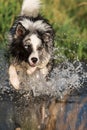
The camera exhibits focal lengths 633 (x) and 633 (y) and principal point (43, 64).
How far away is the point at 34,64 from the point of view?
28.1 ft

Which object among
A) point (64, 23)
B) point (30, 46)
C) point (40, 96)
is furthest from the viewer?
point (64, 23)

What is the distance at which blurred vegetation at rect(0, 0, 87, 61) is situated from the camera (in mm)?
11727

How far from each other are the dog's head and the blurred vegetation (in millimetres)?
2347

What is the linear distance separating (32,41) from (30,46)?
8 centimetres

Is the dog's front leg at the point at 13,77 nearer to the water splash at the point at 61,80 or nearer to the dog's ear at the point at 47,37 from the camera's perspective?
the water splash at the point at 61,80

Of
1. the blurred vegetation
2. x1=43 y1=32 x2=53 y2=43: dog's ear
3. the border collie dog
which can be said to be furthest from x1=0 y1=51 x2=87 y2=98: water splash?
the blurred vegetation

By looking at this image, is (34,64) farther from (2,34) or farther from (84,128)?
(2,34)

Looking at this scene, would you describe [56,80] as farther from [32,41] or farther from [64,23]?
[64,23]

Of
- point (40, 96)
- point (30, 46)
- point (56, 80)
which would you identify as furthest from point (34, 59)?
point (56, 80)

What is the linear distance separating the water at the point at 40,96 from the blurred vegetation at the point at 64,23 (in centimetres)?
57

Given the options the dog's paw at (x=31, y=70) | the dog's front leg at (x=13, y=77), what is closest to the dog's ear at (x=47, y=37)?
the dog's paw at (x=31, y=70)

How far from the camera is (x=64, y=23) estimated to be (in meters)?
12.7

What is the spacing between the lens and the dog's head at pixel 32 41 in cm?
866

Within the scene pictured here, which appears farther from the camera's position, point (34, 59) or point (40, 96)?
point (40, 96)
